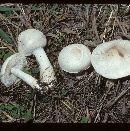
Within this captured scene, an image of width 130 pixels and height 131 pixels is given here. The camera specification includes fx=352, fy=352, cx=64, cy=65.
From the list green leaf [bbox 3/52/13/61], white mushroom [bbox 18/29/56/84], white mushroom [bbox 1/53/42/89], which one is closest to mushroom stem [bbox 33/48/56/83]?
white mushroom [bbox 18/29/56/84]

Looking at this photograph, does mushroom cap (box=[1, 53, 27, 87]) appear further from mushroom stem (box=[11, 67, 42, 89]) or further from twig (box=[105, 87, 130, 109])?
twig (box=[105, 87, 130, 109])

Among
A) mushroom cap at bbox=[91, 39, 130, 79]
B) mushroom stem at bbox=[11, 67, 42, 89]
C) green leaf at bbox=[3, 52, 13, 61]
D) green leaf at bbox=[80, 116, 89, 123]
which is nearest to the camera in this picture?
mushroom cap at bbox=[91, 39, 130, 79]

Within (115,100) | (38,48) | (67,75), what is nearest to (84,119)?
(115,100)

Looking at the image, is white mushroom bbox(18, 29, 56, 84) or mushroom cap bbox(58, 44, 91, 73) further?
white mushroom bbox(18, 29, 56, 84)

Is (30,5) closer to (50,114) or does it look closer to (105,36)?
(105,36)

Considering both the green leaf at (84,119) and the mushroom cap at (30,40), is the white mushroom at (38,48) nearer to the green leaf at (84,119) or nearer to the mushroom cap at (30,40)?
the mushroom cap at (30,40)

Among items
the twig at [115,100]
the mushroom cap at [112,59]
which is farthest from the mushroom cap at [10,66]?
the twig at [115,100]

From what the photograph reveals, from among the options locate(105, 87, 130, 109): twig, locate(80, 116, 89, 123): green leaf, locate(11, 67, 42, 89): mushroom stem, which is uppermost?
locate(11, 67, 42, 89): mushroom stem
